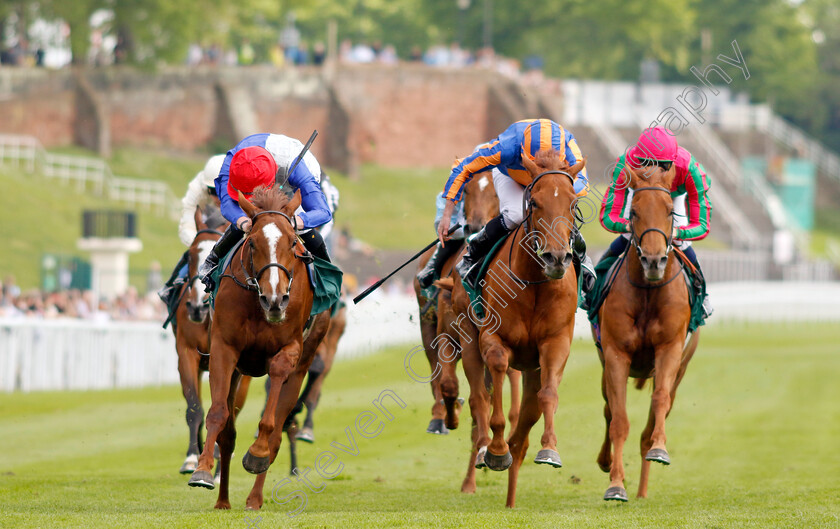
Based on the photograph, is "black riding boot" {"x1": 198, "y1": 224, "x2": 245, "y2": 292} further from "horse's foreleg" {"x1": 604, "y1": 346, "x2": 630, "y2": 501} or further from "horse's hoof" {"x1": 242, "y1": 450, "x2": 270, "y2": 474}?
"horse's foreleg" {"x1": 604, "y1": 346, "x2": 630, "y2": 501}

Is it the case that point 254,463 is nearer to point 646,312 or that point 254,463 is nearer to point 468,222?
point 468,222

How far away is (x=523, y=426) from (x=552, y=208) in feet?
6.55

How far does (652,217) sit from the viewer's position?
966 centimetres

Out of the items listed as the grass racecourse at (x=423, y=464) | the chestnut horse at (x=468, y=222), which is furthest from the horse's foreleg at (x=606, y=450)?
the chestnut horse at (x=468, y=222)

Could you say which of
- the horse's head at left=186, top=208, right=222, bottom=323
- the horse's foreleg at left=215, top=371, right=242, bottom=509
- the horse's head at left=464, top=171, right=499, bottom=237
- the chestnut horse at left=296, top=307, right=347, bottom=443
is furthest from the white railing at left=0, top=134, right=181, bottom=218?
the horse's foreleg at left=215, top=371, right=242, bottom=509

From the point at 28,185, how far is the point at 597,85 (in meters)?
29.4

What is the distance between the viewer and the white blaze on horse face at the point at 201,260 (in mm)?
11266

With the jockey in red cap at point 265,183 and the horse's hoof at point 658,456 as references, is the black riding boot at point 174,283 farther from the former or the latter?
the horse's hoof at point 658,456

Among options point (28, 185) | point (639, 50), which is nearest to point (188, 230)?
point (28, 185)

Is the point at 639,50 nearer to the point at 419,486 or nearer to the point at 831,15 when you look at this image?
the point at 831,15

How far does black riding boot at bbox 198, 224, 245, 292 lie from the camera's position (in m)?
9.72

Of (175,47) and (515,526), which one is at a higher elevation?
(175,47)

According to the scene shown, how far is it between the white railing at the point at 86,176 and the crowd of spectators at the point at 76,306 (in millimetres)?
16781

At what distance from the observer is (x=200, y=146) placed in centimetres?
5044
